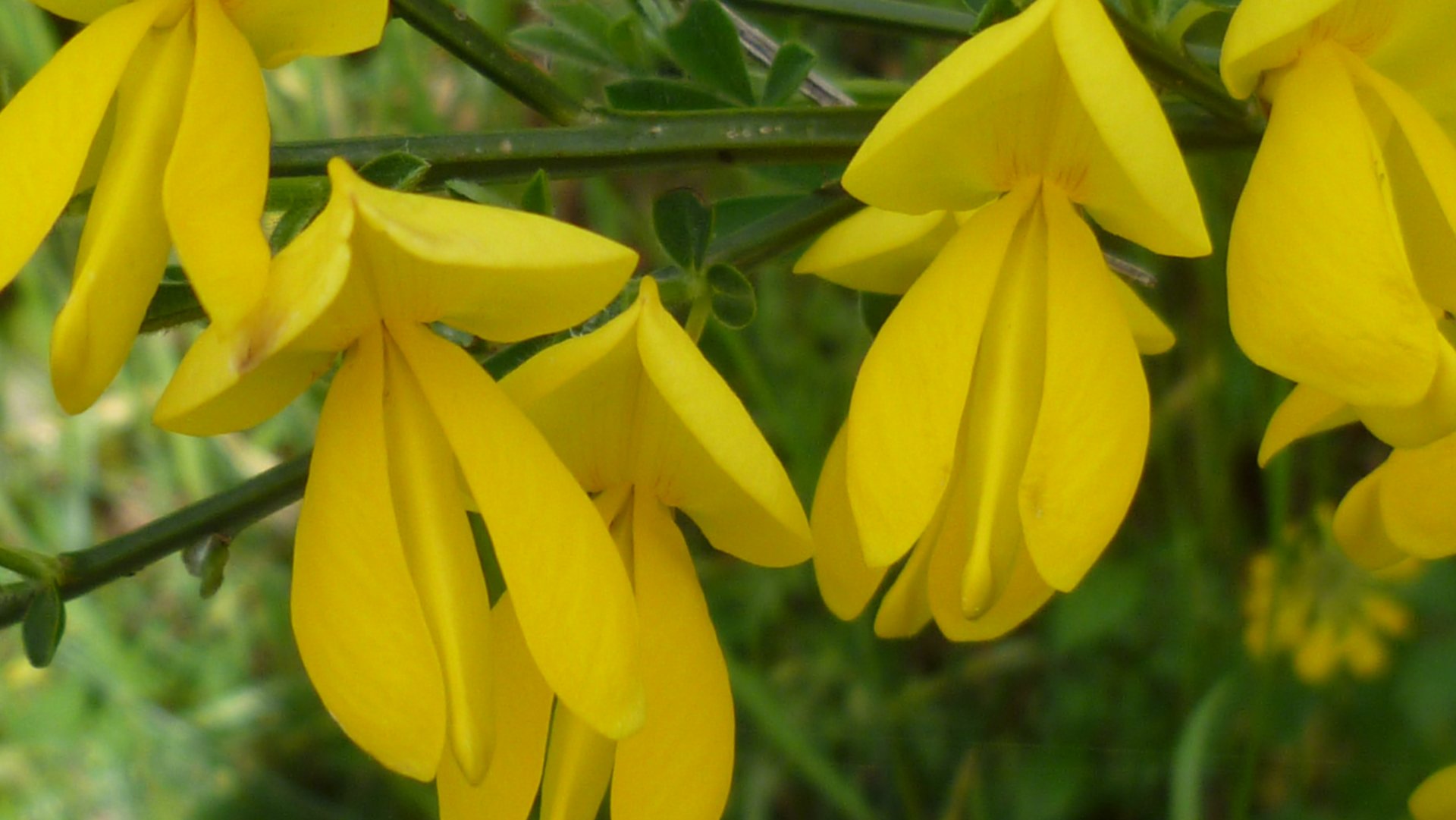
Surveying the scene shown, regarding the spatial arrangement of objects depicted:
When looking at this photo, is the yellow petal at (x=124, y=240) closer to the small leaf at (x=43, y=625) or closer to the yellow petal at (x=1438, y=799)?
the small leaf at (x=43, y=625)

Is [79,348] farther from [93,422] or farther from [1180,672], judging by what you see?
[93,422]

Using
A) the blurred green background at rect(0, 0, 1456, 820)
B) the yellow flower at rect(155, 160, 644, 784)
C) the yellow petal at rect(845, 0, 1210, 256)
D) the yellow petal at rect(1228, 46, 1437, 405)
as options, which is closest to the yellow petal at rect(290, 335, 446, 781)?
the yellow flower at rect(155, 160, 644, 784)

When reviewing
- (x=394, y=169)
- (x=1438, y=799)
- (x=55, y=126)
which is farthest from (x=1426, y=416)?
(x=55, y=126)

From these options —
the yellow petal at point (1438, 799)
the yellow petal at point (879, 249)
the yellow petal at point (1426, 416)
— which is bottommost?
the yellow petal at point (1438, 799)

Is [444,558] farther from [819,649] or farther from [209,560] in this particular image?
[819,649]

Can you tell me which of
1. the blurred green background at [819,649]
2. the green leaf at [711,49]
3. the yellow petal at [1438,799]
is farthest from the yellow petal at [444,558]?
the blurred green background at [819,649]

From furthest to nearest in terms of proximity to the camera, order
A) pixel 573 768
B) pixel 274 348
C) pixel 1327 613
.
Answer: pixel 1327 613 < pixel 573 768 < pixel 274 348

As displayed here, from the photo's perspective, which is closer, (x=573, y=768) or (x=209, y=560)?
(x=573, y=768)
